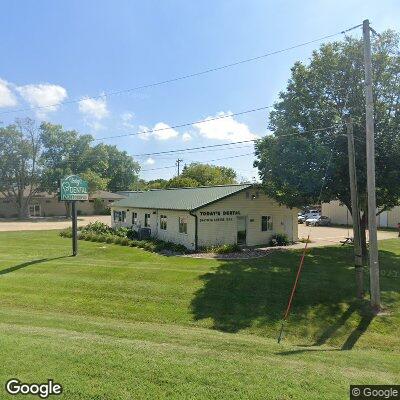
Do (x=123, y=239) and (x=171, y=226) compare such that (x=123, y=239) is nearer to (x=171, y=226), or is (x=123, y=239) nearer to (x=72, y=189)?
(x=171, y=226)

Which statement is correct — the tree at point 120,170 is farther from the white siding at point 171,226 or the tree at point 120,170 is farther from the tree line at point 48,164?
the white siding at point 171,226

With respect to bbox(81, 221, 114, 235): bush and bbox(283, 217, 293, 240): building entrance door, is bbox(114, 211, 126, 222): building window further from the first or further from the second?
bbox(283, 217, 293, 240): building entrance door

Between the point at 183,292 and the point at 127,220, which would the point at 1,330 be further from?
the point at 127,220

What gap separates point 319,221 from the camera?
1832 inches

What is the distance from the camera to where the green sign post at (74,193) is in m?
22.9

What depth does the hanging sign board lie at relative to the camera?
23.1m

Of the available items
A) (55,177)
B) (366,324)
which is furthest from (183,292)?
(55,177)

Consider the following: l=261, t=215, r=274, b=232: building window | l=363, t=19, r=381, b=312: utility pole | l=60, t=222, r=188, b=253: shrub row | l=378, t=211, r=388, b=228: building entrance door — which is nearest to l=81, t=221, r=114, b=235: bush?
l=60, t=222, r=188, b=253: shrub row

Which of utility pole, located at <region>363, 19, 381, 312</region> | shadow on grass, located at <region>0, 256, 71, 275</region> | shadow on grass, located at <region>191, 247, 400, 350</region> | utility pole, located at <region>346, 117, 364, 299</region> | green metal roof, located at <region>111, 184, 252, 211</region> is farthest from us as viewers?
green metal roof, located at <region>111, 184, 252, 211</region>

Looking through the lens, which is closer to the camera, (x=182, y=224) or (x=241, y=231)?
(x=182, y=224)

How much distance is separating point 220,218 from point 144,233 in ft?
22.7

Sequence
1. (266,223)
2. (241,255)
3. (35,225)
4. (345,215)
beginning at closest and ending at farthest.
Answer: (241,255) → (266,223) → (345,215) → (35,225)

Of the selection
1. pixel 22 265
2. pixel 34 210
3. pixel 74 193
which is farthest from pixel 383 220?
pixel 34 210

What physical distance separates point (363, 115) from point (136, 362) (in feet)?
60.6
